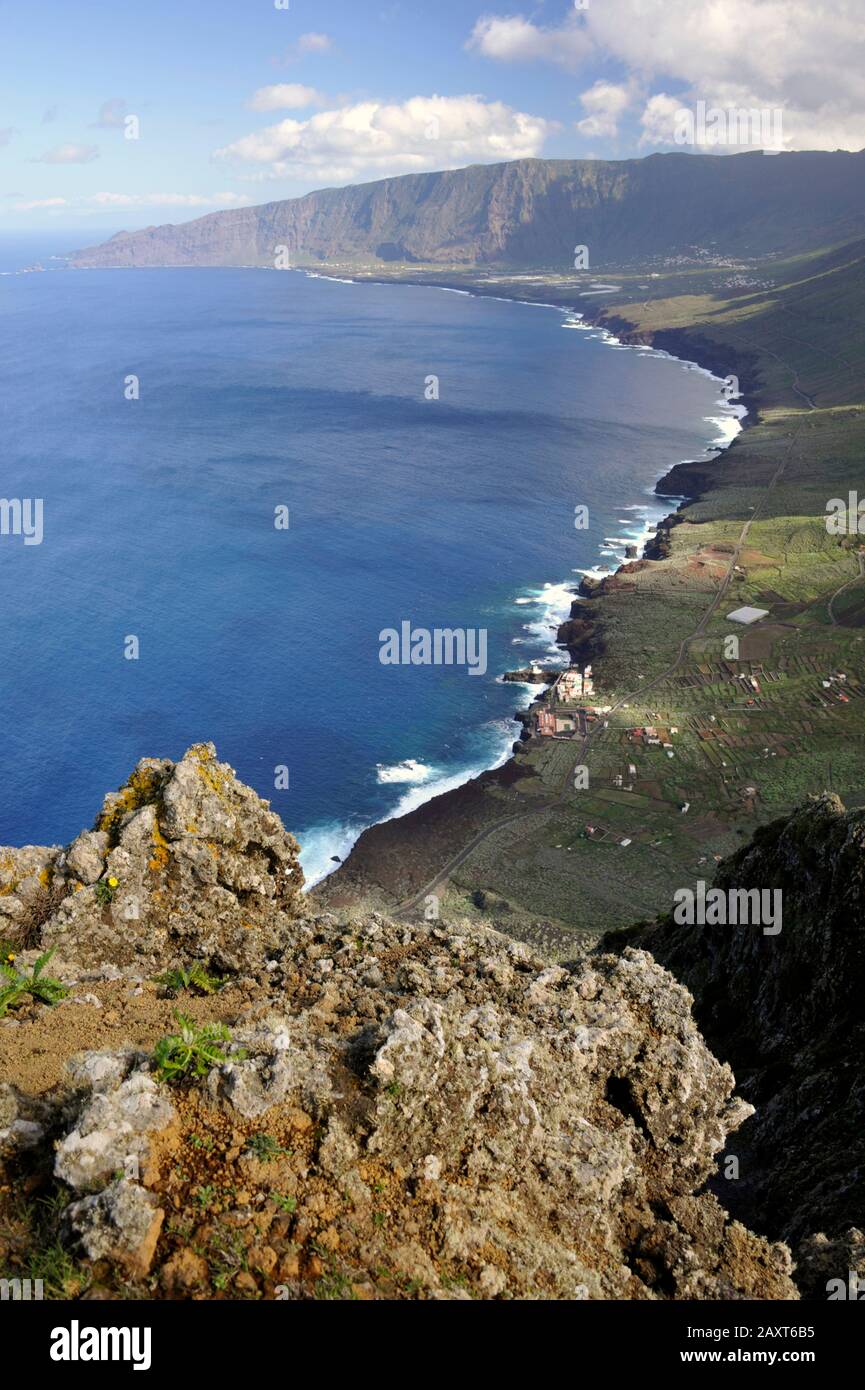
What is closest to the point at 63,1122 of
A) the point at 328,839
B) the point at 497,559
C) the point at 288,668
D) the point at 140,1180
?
the point at 140,1180

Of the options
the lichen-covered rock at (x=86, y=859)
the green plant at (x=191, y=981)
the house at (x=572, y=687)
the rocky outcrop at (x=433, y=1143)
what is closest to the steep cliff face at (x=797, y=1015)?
the rocky outcrop at (x=433, y=1143)

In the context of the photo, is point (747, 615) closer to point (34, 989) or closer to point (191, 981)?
point (191, 981)

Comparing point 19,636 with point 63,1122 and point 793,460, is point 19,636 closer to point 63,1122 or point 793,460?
point 63,1122

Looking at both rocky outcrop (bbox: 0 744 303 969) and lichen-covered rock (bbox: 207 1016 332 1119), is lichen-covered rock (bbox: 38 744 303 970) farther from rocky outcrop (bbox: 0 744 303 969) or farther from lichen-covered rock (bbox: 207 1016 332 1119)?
lichen-covered rock (bbox: 207 1016 332 1119)

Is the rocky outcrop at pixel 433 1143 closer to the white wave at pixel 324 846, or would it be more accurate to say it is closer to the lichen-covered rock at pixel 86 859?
the lichen-covered rock at pixel 86 859

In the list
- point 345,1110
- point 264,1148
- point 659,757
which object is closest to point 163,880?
point 345,1110

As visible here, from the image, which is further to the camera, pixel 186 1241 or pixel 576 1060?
pixel 576 1060

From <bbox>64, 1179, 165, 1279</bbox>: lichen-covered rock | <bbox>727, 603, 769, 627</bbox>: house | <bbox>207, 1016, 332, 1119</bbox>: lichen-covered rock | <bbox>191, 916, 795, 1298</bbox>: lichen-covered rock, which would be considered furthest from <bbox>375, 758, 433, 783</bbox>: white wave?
<bbox>64, 1179, 165, 1279</bbox>: lichen-covered rock
